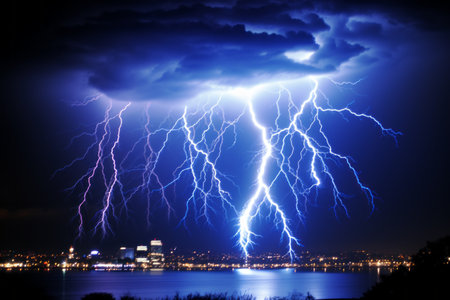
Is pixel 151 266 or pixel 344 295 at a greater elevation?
pixel 344 295

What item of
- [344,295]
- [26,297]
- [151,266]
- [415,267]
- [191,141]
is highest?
[191,141]

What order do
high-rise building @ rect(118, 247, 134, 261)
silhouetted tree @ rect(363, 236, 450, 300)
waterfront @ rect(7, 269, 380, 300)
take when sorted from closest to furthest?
silhouetted tree @ rect(363, 236, 450, 300) < waterfront @ rect(7, 269, 380, 300) < high-rise building @ rect(118, 247, 134, 261)

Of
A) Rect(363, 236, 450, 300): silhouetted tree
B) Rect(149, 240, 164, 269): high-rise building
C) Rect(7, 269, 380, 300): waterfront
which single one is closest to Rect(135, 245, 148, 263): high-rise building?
Rect(149, 240, 164, 269): high-rise building

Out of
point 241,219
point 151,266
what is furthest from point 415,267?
point 151,266

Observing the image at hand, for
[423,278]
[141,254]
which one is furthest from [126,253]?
[423,278]

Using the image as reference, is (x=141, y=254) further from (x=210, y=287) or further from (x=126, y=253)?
(x=210, y=287)

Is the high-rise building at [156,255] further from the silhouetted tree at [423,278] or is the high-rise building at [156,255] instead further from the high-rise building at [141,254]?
the silhouetted tree at [423,278]

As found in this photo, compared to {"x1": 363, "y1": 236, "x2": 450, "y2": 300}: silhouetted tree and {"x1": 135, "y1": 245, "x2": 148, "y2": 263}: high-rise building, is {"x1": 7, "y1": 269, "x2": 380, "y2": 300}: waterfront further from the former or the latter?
{"x1": 135, "y1": 245, "x2": 148, "y2": 263}: high-rise building

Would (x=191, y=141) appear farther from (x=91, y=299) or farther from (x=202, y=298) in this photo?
(x=91, y=299)
